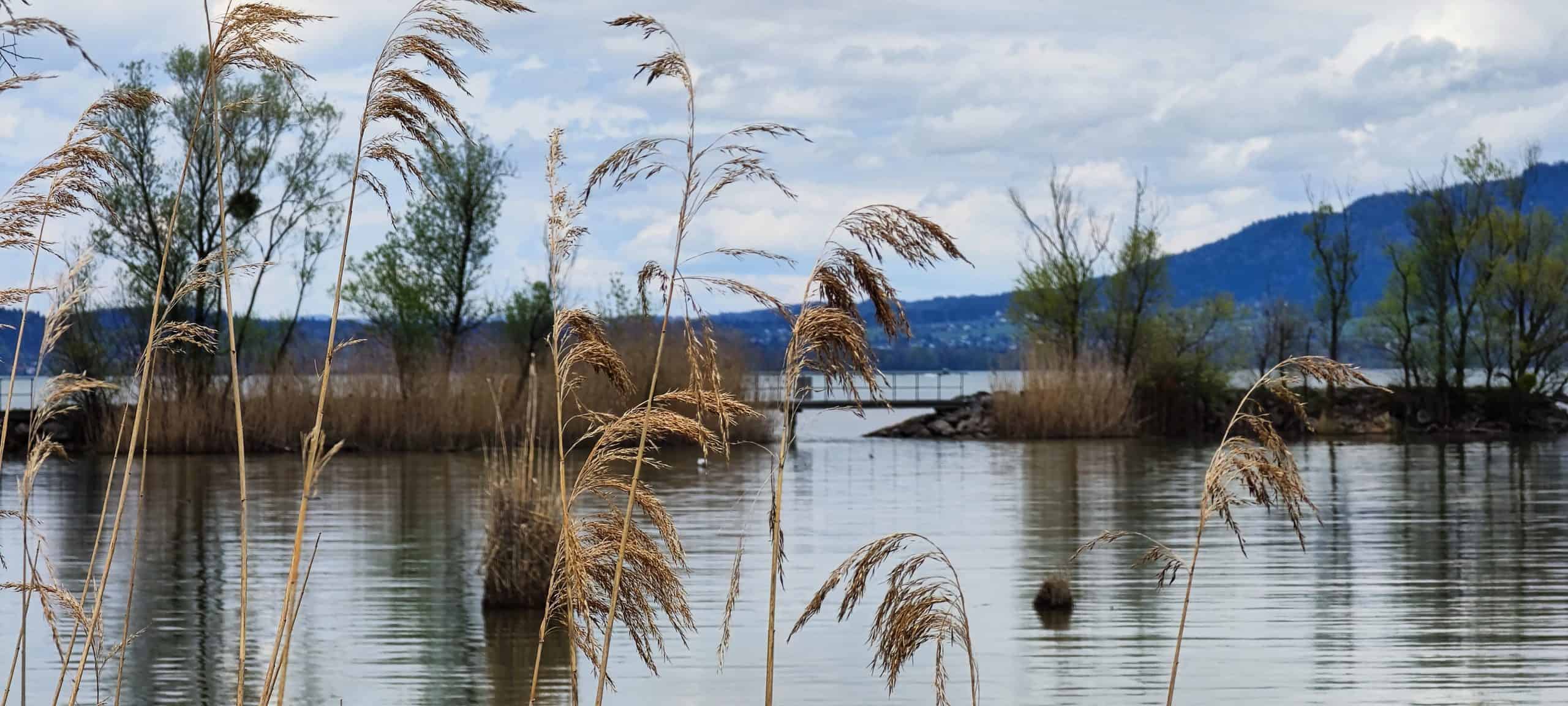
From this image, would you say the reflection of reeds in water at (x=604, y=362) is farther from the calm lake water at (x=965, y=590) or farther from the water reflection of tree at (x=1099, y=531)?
the water reflection of tree at (x=1099, y=531)

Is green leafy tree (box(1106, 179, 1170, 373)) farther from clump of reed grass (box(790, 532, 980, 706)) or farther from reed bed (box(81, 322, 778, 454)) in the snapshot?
clump of reed grass (box(790, 532, 980, 706))

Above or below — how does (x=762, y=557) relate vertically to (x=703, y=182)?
below

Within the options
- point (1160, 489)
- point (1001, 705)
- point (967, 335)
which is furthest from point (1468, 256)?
point (967, 335)

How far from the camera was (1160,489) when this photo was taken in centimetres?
1752

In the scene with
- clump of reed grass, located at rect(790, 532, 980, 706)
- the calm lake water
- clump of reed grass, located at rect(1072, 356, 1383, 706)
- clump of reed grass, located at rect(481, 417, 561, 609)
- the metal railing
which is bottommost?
the calm lake water

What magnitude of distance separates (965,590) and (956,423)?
78.0 feet

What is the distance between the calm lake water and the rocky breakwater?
12939 millimetres

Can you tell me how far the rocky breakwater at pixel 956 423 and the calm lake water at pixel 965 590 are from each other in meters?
12.9

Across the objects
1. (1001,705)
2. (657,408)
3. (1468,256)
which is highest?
(1468,256)

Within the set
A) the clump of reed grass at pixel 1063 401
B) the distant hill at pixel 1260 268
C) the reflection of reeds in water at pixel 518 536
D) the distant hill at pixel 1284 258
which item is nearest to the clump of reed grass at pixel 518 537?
the reflection of reeds in water at pixel 518 536

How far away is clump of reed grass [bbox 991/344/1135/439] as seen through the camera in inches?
1179

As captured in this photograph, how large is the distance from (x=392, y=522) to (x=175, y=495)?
15.4 feet

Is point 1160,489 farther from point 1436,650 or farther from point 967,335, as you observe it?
point 967,335

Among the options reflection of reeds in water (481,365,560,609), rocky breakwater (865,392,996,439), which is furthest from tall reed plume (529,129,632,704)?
rocky breakwater (865,392,996,439)
